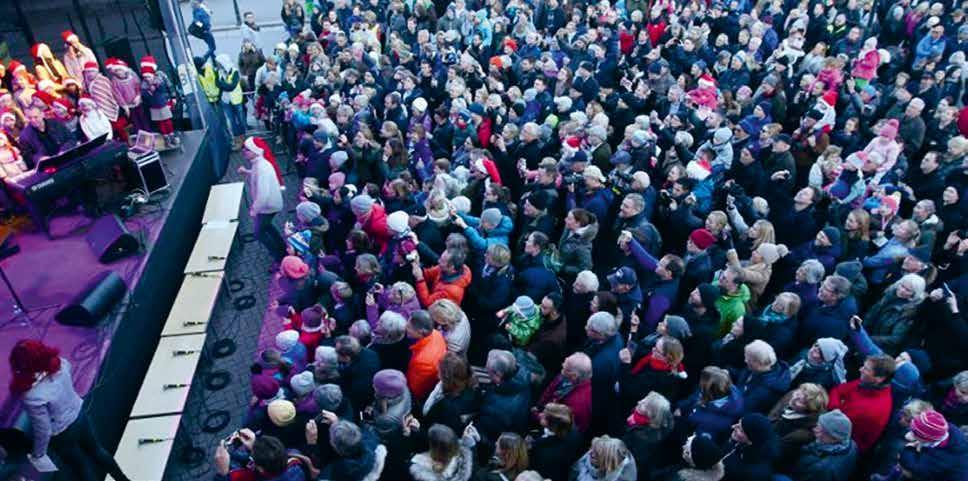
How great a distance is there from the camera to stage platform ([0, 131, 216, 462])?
19.3 ft

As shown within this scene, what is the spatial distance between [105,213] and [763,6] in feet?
38.1

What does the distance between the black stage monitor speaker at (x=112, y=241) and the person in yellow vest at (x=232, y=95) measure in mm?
3795

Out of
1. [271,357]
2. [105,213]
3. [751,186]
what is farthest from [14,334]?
[751,186]

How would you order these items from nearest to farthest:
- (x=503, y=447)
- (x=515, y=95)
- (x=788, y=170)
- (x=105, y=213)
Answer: (x=503, y=447), (x=788, y=170), (x=105, y=213), (x=515, y=95)

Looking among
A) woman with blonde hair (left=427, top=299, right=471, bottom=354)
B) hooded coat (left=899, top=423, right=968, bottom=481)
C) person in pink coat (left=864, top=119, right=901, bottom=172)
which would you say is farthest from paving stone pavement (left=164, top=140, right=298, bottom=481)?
person in pink coat (left=864, top=119, right=901, bottom=172)

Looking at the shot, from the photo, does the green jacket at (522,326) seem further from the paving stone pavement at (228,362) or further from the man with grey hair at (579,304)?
the paving stone pavement at (228,362)

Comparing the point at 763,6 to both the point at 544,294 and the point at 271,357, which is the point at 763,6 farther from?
the point at 271,357

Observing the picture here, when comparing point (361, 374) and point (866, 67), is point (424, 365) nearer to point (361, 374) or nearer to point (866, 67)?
point (361, 374)

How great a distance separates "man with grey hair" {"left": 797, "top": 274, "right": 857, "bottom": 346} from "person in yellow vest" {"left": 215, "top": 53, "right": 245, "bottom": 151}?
8.96m

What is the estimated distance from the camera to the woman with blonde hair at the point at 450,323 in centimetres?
477

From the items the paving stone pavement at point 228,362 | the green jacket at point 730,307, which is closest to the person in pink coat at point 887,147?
the green jacket at point 730,307

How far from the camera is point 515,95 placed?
346 inches

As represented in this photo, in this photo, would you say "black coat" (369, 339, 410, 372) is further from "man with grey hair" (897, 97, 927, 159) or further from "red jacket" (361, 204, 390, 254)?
"man with grey hair" (897, 97, 927, 159)

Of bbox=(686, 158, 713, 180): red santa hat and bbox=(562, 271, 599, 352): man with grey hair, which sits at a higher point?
bbox=(686, 158, 713, 180): red santa hat
